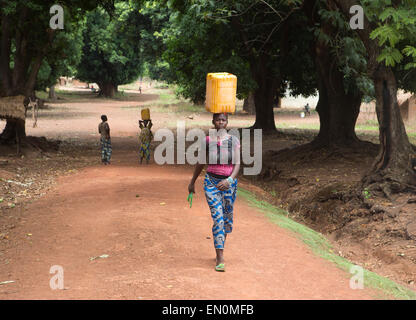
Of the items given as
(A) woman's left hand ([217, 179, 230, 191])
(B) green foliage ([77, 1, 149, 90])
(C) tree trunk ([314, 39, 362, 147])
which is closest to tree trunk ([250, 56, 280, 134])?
(C) tree trunk ([314, 39, 362, 147])

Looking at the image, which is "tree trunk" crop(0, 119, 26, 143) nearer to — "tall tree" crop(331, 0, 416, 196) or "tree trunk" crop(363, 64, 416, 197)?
"tall tree" crop(331, 0, 416, 196)

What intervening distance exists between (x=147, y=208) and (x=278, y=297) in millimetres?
4177

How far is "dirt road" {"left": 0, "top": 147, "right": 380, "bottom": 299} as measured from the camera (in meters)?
5.34

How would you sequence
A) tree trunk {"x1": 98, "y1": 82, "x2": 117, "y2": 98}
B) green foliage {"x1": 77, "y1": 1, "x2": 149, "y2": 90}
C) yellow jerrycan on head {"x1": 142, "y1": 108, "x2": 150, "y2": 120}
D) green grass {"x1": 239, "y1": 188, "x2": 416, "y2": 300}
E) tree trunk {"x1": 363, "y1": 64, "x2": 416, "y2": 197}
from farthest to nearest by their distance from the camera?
1. tree trunk {"x1": 98, "y1": 82, "x2": 117, "y2": 98}
2. green foliage {"x1": 77, "y1": 1, "x2": 149, "y2": 90}
3. yellow jerrycan on head {"x1": 142, "y1": 108, "x2": 150, "y2": 120}
4. tree trunk {"x1": 363, "y1": 64, "x2": 416, "y2": 197}
5. green grass {"x1": 239, "y1": 188, "x2": 416, "y2": 300}

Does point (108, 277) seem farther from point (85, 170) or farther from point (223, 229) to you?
point (85, 170)

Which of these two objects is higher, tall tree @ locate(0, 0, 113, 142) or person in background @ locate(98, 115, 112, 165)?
tall tree @ locate(0, 0, 113, 142)

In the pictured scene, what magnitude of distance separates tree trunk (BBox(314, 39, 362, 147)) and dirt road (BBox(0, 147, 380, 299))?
7.50 m

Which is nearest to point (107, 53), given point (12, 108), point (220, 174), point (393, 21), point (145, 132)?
point (12, 108)

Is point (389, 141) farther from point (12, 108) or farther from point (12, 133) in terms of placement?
point (12, 133)

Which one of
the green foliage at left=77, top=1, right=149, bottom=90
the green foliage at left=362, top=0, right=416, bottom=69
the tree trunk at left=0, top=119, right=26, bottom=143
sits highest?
the green foliage at left=77, top=1, right=149, bottom=90

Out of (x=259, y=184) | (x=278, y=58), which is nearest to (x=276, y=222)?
(x=259, y=184)

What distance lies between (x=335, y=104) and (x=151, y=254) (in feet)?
39.8

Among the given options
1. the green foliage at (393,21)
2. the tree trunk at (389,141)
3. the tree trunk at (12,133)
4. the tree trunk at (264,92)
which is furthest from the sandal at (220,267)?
the tree trunk at (264,92)

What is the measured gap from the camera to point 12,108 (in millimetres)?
16203
